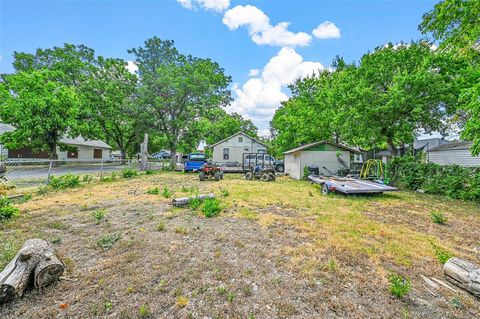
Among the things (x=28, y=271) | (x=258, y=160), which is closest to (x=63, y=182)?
(x=28, y=271)

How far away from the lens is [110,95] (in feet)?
71.6

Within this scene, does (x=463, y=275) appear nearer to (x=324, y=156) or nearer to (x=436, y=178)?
(x=436, y=178)

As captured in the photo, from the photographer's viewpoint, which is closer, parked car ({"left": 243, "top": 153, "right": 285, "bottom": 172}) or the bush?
the bush

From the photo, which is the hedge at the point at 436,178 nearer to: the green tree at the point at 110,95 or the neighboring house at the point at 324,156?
the neighboring house at the point at 324,156

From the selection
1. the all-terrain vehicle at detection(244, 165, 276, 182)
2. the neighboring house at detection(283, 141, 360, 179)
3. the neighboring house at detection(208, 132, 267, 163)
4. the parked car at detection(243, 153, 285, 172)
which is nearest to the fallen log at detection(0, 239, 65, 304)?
the all-terrain vehicle at detection(244, 165, 276, 182)

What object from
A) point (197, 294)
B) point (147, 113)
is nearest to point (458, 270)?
point (197, 294)

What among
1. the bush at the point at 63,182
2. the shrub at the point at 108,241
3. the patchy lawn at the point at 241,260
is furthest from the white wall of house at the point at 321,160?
the bush at the point at 63,182

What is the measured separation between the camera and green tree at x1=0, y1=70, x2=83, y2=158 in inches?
616

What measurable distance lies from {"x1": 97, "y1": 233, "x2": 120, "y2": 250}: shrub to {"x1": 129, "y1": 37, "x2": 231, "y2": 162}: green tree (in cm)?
1659

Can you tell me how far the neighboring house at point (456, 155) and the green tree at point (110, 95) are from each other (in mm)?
26448

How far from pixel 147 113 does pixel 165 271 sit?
18.8m

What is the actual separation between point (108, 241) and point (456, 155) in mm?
23015

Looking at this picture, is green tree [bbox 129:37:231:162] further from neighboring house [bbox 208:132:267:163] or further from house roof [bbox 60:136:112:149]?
house roof [bbox 60:136:112:149]

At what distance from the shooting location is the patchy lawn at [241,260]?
2.16 metres
